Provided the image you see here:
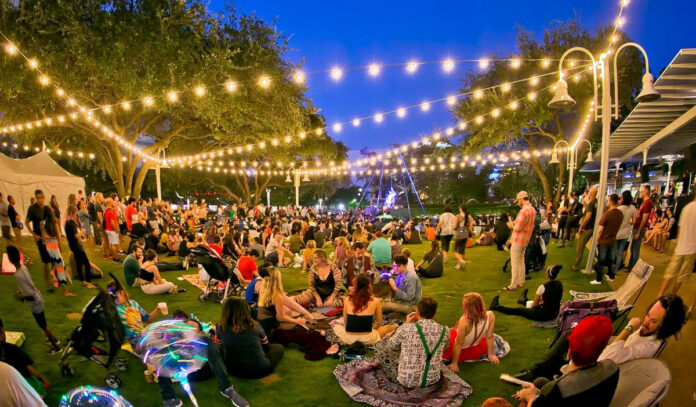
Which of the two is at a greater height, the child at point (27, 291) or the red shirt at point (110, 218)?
the red shirt at point (110, 218)

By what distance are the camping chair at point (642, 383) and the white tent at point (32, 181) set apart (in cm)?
1472

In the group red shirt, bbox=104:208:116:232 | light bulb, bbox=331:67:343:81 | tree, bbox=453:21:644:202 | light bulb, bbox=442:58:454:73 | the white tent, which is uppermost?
tree, bbox=453:21:644:202

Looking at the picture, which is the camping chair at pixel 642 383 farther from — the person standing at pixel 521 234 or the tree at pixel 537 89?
the tree at pixel 537 89

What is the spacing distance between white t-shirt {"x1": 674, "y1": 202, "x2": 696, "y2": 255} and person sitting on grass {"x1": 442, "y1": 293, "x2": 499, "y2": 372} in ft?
9.96

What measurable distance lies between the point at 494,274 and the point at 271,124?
11.0m

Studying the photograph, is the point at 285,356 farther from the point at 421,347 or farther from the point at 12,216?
the point at 12,216

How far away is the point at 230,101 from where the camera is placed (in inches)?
545

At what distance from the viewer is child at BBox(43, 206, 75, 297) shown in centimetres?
625

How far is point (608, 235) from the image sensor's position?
6.57m

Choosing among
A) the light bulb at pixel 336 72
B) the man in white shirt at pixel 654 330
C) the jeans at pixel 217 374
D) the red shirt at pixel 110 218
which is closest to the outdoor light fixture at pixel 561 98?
the man in white shirt at pixel 654 330

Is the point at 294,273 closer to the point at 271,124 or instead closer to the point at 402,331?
the point at 402,331

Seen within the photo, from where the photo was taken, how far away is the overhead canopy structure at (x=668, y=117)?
6.06m

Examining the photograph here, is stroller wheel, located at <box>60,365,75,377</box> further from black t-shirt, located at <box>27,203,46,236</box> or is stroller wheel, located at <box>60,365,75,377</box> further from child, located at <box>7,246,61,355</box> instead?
black t-shirt, located at <box>27,203,46,236</box>

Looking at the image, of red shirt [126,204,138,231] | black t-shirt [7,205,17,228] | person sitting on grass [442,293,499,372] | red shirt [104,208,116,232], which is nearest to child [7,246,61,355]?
black t-shirt [7,205,17,228]
